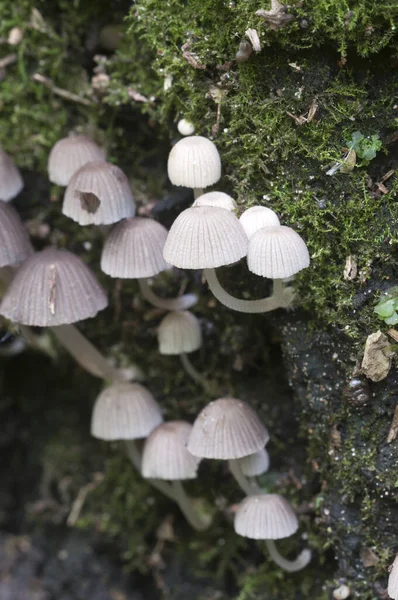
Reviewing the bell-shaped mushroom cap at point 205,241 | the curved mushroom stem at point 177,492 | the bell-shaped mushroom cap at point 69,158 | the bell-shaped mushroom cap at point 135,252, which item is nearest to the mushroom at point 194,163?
the bell-shaped mushroom cap at point 205,241

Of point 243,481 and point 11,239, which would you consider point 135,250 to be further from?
point 243,481

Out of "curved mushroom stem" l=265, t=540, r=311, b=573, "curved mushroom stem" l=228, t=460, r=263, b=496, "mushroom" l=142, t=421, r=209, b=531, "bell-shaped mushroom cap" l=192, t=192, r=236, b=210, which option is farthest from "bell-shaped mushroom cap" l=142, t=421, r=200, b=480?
"bell-shaped mushroom cap" l=192, t=192, r=236, b=210

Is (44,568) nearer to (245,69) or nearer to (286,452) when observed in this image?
(286,452)

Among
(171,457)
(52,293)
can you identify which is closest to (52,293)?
(52,293)

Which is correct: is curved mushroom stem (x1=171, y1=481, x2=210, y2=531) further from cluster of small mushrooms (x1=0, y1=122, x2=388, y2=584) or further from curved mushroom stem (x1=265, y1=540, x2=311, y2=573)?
curved mushroom stem (x1=265, y1=540, x2=311, y2=573)

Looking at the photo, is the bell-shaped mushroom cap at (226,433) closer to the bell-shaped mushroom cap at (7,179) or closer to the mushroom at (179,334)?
the mushroom at (179,334)
